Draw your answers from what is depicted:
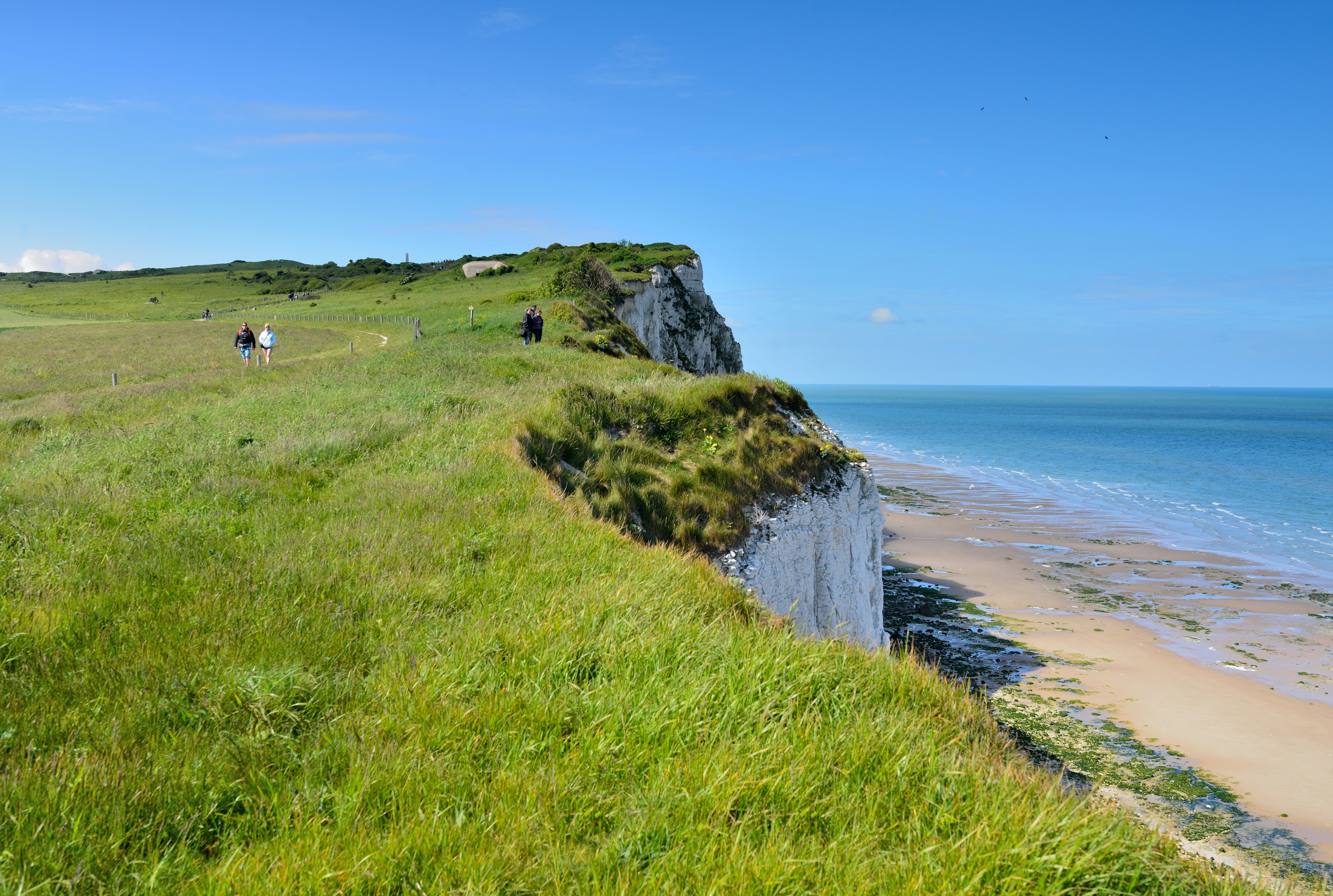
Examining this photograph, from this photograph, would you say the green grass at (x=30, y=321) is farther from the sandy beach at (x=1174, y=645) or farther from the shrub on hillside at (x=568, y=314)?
the sandy beach at (x=1174, y=645)

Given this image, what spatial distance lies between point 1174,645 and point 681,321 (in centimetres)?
4588

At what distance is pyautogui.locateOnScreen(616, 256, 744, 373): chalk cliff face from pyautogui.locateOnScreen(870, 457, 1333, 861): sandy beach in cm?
2353

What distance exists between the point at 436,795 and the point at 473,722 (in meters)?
0.70

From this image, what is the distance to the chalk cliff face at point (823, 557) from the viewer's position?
55.8 feet

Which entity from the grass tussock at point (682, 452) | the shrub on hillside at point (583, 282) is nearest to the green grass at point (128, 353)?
the shrub on hillside at point (583, 282)

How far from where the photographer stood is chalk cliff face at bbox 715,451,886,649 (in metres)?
17.0

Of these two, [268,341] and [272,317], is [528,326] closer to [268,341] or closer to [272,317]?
[268,341]

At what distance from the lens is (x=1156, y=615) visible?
107 ft

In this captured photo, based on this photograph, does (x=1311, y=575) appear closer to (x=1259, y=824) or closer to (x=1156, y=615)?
(x=1156, y=615)

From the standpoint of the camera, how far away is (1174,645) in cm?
2872

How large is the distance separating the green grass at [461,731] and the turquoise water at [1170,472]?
4560cm

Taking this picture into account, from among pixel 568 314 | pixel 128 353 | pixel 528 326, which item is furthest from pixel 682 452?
pixel 128 353

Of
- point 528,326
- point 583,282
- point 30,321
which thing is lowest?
point 528,326

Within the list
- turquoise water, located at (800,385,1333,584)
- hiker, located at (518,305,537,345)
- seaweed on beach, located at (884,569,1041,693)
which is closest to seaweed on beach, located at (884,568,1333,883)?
seaweed on beach, located at (884,569,1041,693)
